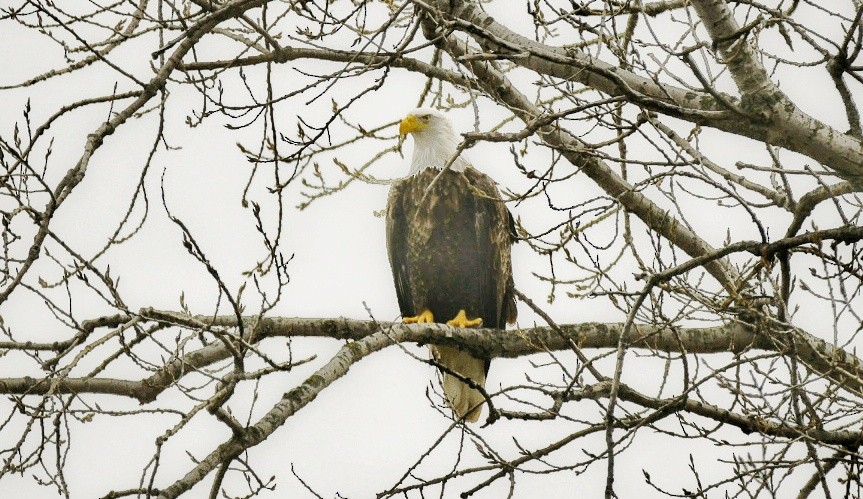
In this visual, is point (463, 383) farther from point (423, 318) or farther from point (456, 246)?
point (456, 246)

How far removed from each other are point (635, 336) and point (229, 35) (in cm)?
229

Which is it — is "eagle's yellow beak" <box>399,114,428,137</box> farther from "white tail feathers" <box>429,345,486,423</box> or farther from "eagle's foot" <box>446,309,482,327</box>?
"white tail feathers" <box>429,345,486,423</box>

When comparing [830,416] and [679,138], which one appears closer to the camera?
[679,138]

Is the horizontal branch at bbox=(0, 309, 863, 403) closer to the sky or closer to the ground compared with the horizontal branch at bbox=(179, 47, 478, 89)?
closer to the ground

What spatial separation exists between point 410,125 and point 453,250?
0.79m

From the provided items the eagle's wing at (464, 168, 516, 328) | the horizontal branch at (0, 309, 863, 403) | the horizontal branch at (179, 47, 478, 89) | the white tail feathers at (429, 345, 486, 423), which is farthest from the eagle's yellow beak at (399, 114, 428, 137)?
the horizontal branch at (179, 47, 478, 89)

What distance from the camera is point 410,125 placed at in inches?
253

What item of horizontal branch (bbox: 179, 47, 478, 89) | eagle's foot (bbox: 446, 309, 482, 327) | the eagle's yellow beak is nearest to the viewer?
horizontal branch (bbox: 179, 47, 478, 89)

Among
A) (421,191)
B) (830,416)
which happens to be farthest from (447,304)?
(830,416)

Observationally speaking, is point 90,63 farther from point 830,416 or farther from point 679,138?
point 830,416

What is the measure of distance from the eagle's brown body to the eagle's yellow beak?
277mm

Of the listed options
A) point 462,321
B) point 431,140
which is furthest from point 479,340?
point 431,140

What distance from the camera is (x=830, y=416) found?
3859mm

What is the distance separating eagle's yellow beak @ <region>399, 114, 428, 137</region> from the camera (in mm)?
6324
